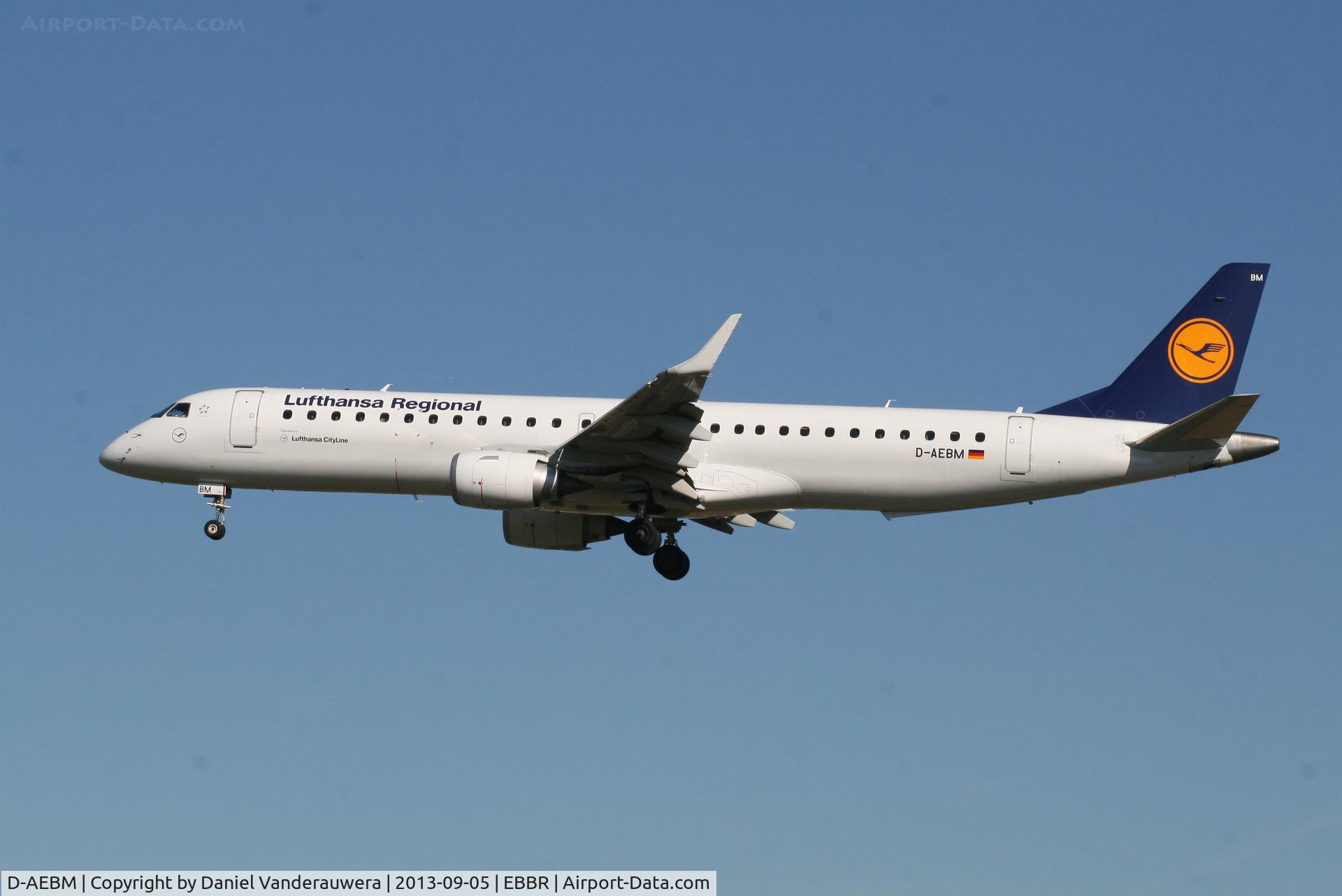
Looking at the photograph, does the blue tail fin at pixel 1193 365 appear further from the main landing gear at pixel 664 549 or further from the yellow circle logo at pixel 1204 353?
the main landing gear at pixel 664 549

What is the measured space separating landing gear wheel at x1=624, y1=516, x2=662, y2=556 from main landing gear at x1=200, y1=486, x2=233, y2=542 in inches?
408

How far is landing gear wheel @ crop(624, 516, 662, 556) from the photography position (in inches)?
1619

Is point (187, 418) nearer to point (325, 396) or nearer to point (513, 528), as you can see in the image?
point (325, 396)

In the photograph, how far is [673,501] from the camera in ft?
131

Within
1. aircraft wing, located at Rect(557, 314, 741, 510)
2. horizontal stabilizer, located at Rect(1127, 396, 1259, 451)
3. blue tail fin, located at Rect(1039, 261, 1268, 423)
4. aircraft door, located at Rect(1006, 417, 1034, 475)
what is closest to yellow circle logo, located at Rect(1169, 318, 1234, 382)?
blue tail fin, located at Rect(1039, 261, 1268, 423)

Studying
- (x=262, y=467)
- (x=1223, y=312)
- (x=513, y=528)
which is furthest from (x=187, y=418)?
(x=1223, y=312)

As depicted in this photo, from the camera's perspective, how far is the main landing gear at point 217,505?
1678 inches

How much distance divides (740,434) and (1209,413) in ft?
34.9

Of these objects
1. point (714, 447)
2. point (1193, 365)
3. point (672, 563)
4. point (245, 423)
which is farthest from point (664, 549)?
point (1193, 365)

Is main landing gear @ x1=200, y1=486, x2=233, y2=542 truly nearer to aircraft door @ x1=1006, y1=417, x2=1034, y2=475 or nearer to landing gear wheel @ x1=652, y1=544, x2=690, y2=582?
landing gear wheel @ x1=652, y1=544, x2=690, y2=582

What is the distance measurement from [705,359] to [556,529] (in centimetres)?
942

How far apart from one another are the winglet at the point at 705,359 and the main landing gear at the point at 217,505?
13974mm

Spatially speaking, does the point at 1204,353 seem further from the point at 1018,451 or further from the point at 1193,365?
the point at 1018,451

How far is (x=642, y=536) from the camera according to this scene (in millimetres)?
41125
